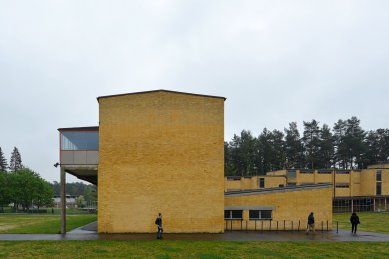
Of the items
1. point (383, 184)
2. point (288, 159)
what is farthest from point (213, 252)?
point (288, 159)

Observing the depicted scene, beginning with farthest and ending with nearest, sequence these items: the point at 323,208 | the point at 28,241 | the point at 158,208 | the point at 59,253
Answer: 1. the point at 323,208
2. the point at 158,208
3. the point at 28,241
4. the point at 59,253

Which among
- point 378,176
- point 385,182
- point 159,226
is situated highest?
point 159,226

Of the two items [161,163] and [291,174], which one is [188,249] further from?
[291,174]

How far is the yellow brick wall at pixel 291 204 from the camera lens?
26344 mm

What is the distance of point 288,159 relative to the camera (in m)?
105

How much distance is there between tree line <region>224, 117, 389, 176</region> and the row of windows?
239 ft

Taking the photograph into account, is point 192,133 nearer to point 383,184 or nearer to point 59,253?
point 59,253

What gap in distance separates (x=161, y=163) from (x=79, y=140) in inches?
249

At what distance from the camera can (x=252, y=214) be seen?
86.8 ft

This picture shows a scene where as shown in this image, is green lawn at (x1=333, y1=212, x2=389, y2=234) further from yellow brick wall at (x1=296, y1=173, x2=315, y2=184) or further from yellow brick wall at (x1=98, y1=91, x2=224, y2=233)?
yellow brick wall at (x1=296, y1=173, x2=315, y2=184)

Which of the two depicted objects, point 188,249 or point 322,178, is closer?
point 188,249

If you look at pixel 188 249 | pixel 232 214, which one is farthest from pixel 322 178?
pixel 188 249

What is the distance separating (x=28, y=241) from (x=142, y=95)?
467 inches

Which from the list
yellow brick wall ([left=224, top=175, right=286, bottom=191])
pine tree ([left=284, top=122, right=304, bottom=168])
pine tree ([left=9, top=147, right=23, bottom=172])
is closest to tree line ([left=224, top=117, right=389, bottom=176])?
pine tree ([left=284, top=122, right=304, bottom=168])
